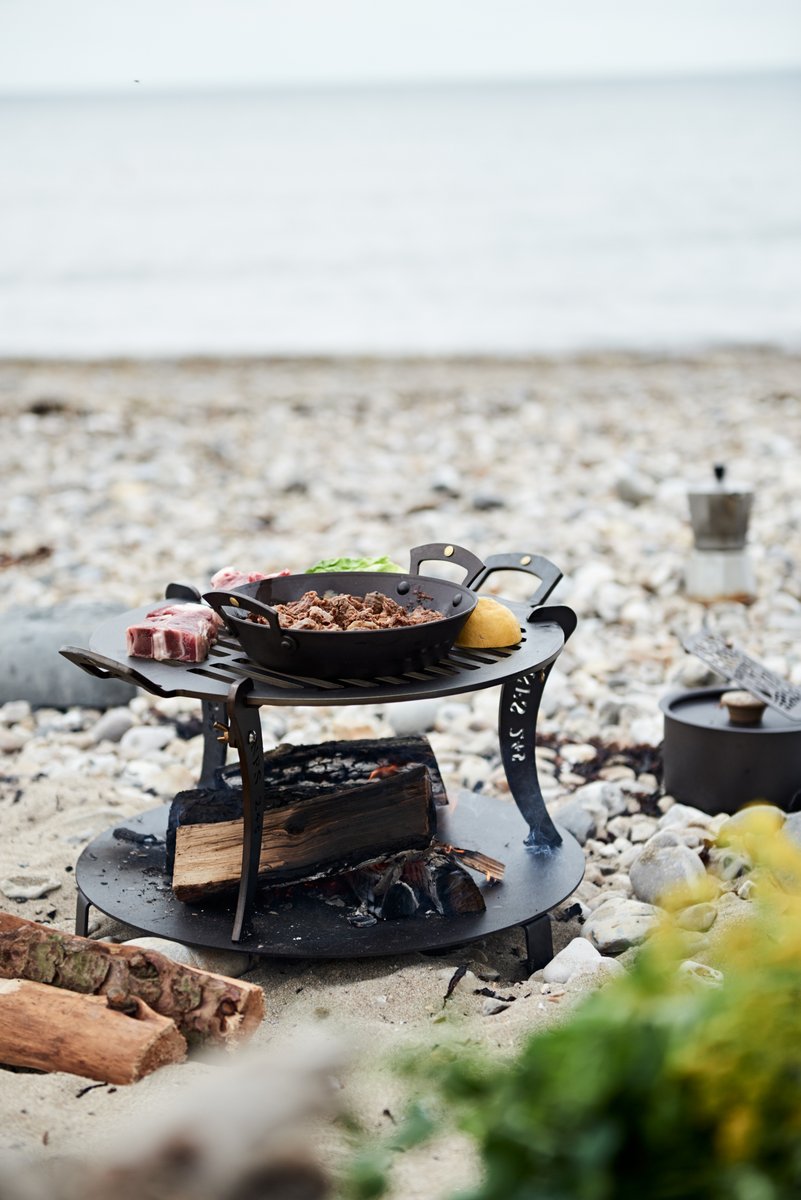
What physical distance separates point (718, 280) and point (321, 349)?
10.3 metres

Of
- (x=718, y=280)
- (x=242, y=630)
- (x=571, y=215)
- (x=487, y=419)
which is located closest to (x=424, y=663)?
(x=242, y=630)

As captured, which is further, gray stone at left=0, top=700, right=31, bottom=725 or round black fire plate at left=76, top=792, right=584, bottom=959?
gray stone at left=0, top=700, right=31, bottom=725

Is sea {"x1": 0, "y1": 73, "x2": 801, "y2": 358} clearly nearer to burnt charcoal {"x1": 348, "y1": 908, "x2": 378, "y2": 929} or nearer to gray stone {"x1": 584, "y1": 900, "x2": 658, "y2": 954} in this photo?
gray stone {"x1": 584, "y1": 900, "x2": 658, "y2": 954}

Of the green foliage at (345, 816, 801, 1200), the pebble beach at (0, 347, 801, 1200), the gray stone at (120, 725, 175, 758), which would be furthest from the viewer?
the gray stone at (120, 725, 175, 758)

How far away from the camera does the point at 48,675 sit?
5473mm

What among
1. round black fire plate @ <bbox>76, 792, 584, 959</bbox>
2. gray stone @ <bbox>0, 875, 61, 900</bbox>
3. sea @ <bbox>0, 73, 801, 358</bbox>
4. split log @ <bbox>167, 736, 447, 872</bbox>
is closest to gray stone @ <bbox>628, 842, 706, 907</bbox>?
round black fire plate @ <bbox>76, 792, 584, 959</bbox>

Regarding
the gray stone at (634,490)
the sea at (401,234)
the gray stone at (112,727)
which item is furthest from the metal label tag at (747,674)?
the sea at (401,234)

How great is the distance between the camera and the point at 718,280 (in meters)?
25.7

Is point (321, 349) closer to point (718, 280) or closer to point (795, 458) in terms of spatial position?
point (718, 280)

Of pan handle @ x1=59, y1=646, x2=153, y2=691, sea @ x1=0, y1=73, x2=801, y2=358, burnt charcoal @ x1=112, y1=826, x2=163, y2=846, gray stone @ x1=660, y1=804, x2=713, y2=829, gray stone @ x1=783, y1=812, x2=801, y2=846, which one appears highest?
sea @ x1=0, y1=73, x2=801, y2=358

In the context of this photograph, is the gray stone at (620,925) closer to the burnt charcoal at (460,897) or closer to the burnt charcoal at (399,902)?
the burnt charcoal at (460,897)

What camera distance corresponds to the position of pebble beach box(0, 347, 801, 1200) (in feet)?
9.74

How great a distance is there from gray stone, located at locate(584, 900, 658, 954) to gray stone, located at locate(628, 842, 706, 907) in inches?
2.7

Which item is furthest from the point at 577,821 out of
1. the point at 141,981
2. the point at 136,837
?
the point at 141,981
